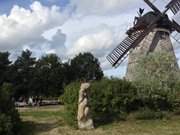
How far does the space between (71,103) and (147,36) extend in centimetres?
1636

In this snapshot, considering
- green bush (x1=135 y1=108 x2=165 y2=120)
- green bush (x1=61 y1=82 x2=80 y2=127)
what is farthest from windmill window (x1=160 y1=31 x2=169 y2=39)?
green bush (x1=61 y1=82 x2=80 y2=127)

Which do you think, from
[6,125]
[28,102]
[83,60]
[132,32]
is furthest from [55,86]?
[6,125]

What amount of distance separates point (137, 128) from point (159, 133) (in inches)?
72.5

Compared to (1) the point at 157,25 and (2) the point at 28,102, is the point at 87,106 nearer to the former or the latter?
(1) the point at 157,25

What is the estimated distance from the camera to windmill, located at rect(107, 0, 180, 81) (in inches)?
1642

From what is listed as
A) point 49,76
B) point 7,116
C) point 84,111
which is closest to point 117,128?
point 84,111

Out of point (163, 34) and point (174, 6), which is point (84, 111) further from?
point (174, 6)

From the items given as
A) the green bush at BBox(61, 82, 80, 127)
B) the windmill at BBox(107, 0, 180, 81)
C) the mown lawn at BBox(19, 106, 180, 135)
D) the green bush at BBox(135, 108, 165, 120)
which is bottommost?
the mown lawn at BBox(19, 106, 180, 135)

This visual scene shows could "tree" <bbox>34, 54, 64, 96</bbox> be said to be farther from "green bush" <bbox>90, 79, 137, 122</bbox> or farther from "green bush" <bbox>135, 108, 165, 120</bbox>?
"green bush" <bbox>135, 108, 165, 120</bbox>

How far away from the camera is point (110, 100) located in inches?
1148

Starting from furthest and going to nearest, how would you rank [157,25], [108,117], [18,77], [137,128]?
[18,77]
[157,25]
[108,117]
[137,128]

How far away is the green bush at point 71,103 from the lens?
26.8 meters

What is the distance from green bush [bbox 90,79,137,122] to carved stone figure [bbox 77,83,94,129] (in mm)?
2325

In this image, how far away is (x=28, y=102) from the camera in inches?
3167
